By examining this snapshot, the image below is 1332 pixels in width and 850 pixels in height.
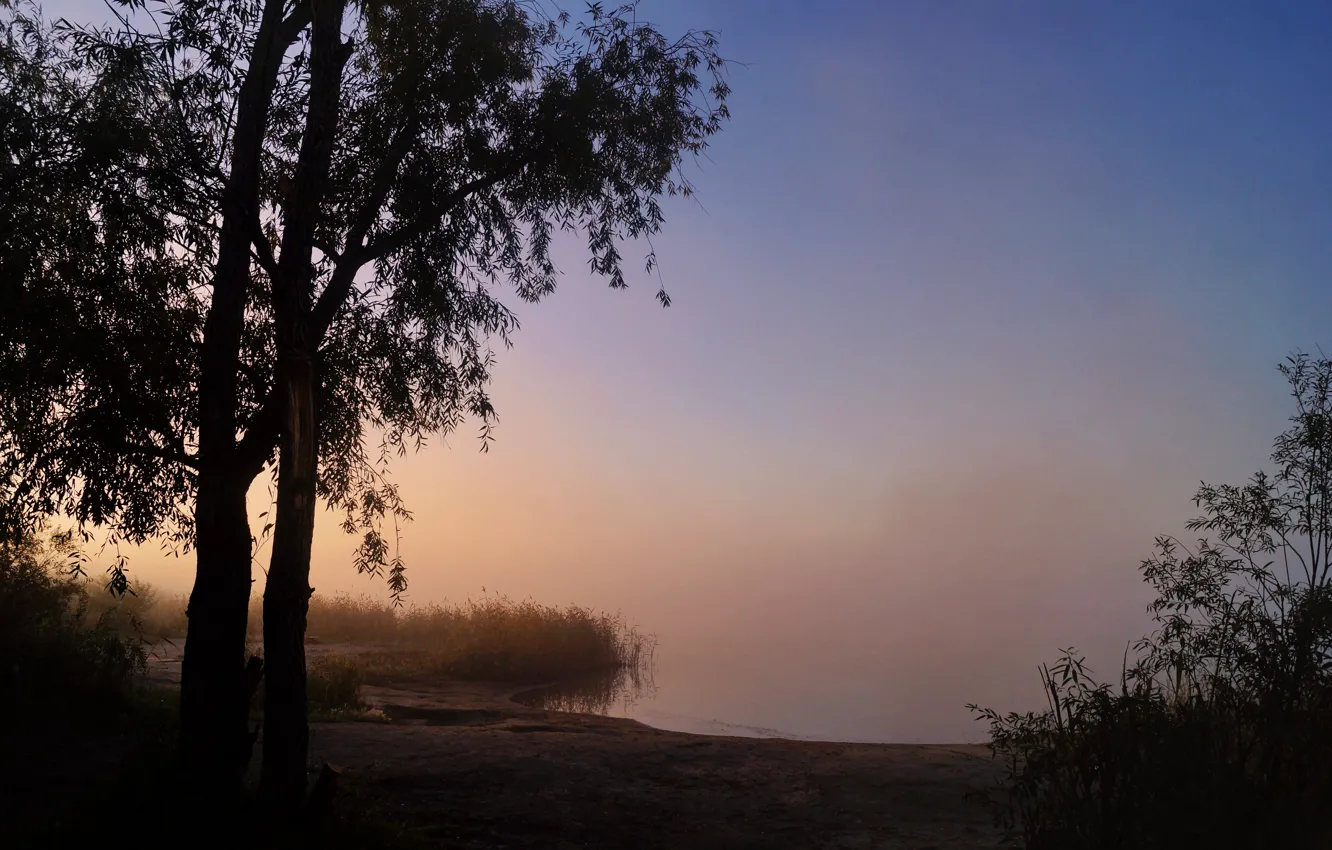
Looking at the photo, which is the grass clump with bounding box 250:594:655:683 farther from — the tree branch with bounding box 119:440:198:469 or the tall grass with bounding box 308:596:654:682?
the tree branch with bounding box 119:440:198:469

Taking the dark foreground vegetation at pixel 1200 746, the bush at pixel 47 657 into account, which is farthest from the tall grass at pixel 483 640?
the dark foreground vegetation at pixel 1200 746

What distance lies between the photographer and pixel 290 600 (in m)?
7.23

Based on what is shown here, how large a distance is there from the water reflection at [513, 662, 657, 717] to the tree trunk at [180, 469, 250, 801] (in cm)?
827

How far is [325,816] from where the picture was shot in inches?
270

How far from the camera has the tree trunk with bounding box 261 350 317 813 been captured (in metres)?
7.04

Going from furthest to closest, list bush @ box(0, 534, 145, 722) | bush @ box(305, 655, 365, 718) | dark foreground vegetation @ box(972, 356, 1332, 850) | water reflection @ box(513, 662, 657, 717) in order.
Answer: water reflection @ box(513, 662, 657, 717) → bush @ box(305, 655, 365, 718) → bush @ box(0, 534, 145, 722) → dark foreground vegetation @ box(972, 356, 1332, 850)

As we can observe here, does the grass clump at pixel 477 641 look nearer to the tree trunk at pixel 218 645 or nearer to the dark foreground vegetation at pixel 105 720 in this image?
the dark foreground vegetation at pixel 105 720

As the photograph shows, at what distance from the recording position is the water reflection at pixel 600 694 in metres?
16.9

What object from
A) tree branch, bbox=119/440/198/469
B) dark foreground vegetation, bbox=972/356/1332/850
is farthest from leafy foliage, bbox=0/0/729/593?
dark foreground vegetation, bbox=972/356/1332/850

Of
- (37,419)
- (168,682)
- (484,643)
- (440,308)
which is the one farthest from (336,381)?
(484,643)

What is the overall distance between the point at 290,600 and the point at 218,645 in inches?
46.6

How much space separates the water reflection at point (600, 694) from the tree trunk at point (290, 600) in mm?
8736

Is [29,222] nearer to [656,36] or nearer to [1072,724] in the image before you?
[656,36]

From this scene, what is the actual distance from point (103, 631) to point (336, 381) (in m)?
5.19
